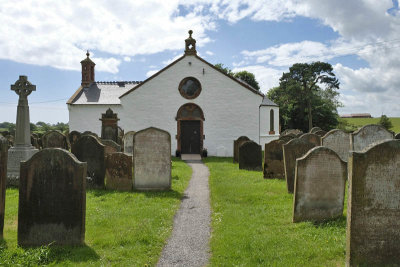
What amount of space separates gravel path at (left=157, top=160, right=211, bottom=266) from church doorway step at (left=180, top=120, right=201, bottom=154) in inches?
534

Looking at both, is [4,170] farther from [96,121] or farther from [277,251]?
[96,121]

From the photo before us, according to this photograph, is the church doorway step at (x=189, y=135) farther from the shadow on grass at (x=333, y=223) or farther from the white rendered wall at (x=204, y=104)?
the shadow on grass at (x=333, y=223)

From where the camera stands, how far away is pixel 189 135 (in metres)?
24.1

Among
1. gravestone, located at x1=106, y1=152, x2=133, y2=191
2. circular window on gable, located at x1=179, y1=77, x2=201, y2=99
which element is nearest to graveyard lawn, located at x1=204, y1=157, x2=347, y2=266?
gravestone, located at x1=106, y1=152, x2=133, y2=191

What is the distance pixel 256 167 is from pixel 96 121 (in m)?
18.2

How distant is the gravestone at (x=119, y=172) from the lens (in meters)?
10.2

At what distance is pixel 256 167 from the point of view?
14.8 meters

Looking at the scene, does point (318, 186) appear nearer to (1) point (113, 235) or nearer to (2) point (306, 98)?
(1) point (113, 235)

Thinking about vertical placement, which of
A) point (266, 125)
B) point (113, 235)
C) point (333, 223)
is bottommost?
point (113, 235)

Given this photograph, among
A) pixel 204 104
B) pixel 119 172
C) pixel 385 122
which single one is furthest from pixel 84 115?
pixel 385 122

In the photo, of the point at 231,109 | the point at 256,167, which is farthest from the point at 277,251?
the point at 231,109

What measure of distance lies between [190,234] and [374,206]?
3413 mm

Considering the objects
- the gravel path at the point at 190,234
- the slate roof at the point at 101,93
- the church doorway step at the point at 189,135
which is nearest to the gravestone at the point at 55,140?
the gravel path at the point at 190,234

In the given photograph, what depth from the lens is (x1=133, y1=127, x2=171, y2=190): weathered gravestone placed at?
33.4 feet
